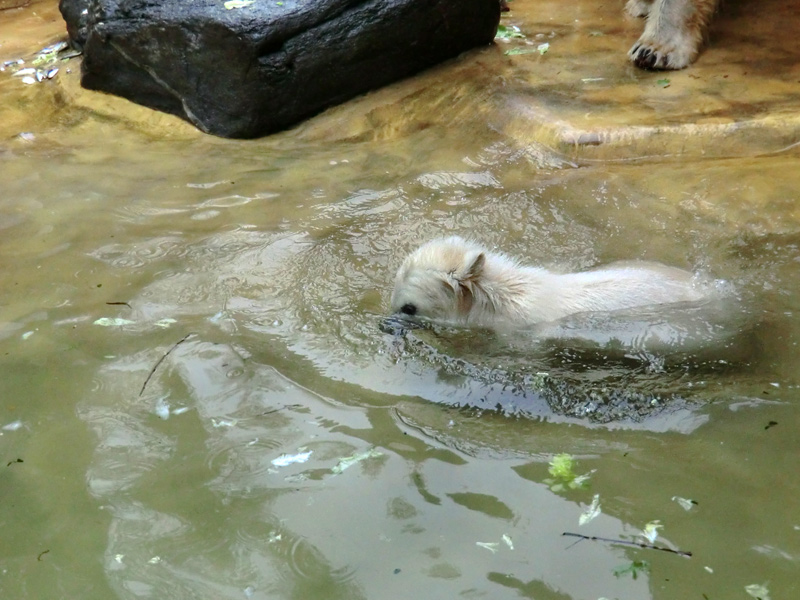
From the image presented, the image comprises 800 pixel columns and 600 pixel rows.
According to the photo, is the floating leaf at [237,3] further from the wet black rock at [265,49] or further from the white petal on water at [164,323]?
the white petal on water at [164,323]

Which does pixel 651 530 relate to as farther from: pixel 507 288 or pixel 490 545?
pixel 507 288

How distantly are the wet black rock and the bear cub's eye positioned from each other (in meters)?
3.14

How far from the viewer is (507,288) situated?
4.71 m

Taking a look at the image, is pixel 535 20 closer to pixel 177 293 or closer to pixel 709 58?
pixel 709 58

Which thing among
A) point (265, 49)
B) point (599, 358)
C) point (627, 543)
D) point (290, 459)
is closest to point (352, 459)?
point (290, 459)

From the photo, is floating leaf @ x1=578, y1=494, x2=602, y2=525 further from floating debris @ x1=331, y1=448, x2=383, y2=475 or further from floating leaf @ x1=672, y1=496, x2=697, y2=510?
floating debris @ x1=331, y1=448, x2=383, y2=475

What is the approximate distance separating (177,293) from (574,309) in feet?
8.07

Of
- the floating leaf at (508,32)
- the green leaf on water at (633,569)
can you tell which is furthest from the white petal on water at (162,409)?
the floating leaf at (508,32)

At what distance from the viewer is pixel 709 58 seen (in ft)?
23.8

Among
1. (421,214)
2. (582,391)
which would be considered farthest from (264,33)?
(582,391)

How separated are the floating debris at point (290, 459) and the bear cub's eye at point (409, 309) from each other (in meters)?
1.49

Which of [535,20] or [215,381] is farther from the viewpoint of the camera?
[535,20]

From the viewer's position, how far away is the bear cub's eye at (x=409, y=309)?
4.79 metres

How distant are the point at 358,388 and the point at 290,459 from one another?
25.6 inches
